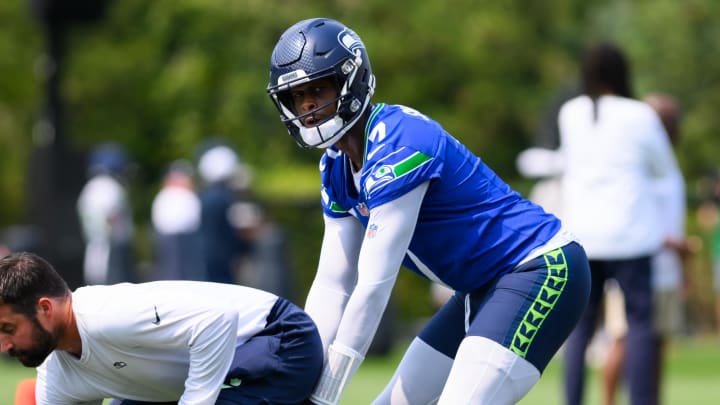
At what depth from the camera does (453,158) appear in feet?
17.1

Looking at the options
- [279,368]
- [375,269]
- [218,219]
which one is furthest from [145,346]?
[218,219]

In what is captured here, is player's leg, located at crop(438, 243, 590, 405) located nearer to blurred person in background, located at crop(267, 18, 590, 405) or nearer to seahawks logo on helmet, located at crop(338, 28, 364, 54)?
blurred person in background, located at crop(267, 18, 590, 405)

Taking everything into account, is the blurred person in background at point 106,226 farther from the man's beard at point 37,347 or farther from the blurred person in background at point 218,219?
the man's beard at point 37,347

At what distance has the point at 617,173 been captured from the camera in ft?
26.9

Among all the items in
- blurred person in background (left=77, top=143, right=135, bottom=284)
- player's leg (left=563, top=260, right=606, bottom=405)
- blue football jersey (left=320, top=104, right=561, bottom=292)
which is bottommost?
blurred person in background (left=77, top=143, right=135, bottom=284)

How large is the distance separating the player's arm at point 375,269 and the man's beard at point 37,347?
0.99m

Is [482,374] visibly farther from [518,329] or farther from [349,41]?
[349,41]

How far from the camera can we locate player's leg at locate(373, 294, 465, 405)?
18.3 ft

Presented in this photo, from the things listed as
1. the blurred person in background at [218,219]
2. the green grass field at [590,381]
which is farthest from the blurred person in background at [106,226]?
the blurred person in background at [218,219]

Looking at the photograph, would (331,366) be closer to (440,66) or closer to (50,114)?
(50,114)

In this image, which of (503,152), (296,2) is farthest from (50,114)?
(503,152)

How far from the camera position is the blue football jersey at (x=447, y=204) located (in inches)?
200

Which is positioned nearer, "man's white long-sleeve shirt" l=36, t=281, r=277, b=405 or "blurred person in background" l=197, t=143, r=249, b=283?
"man's white long-sleeve shirt" l=36, t=281, r=277, b=405

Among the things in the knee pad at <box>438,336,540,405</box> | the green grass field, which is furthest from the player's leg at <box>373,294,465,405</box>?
the green grass field
